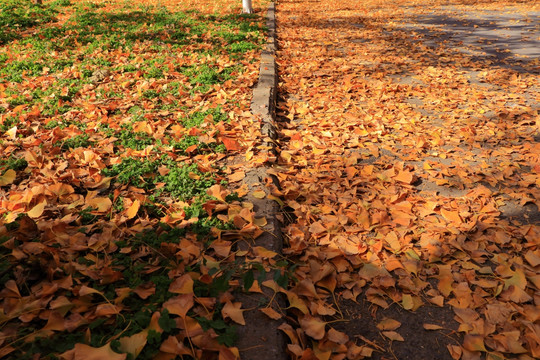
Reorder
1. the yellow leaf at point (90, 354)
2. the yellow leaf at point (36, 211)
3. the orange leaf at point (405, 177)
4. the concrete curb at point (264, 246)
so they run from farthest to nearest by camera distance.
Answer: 1. the orange leaf at point (405, 177)
2. the yellow leaf at point (36, 211)
3. the concrete curb at point (264, 246)
4. the yellow leaf at point (90, 354)

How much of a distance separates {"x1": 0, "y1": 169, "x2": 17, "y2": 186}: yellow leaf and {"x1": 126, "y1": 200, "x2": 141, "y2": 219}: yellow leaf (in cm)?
94

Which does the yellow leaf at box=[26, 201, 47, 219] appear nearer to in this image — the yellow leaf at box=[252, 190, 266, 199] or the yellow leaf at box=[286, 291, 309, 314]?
the yellow leaf at box=[252, 190, 266, 199]

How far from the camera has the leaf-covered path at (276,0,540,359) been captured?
1878 mm

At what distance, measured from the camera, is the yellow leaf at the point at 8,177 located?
104 inches

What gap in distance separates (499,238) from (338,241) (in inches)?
39.8

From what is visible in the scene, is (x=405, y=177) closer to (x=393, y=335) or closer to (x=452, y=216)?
(x=452, y=216)

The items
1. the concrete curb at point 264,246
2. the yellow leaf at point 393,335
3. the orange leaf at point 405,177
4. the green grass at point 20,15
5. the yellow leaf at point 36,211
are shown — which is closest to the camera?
the concrete curb at point 264,246

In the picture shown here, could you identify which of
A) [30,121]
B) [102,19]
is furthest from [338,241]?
[102,19]

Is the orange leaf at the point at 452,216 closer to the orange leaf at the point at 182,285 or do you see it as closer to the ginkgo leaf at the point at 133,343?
the orange leaf at the point at 182,285

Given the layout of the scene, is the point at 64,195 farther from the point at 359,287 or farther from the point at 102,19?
the point at 102,19

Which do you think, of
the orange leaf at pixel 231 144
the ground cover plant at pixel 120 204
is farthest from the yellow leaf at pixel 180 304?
the orange leaf at pixel 231 144

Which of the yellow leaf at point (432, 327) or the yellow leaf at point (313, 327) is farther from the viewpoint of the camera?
the yellow leaf at point (432, 327)

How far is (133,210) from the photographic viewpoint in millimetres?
2373

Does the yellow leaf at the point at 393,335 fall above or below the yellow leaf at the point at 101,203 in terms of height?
below
